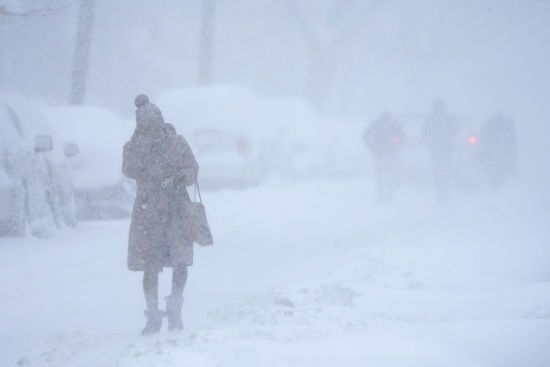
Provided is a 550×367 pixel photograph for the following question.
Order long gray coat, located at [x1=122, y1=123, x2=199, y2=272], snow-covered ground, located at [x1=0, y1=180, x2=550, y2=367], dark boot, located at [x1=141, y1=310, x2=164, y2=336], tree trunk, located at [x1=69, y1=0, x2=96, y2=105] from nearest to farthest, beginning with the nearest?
snow-covered ground, located at [x1=0, y1=180, x2=550, y2=367] < long gray coat, located at [x1=122, y1=123, x2=199, y2=272] < dark boot, located at [x1=141, y1=310, x2=164, y2=336] < tree trunk, located at [x1=69, y1=0, x2=96, y2=105]

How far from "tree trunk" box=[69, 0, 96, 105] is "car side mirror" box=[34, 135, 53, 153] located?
7.02m

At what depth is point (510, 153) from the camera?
17.9m

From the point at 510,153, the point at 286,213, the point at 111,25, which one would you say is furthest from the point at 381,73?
the point at 286,213

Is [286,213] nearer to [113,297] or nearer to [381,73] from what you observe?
[113,297]

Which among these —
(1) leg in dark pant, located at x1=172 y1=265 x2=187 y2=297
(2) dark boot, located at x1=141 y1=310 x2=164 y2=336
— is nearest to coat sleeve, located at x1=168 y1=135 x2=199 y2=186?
(1) leg in dark pant, located at x1=172 y1=265 x2=187 y2=297

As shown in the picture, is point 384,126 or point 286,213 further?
point 384,126

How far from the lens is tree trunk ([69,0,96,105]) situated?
16312 millimetres

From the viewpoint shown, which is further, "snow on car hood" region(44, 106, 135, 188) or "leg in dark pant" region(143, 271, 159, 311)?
"snow on car hood" region(44, 106, 135, 188)

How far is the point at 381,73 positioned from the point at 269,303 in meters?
53.6

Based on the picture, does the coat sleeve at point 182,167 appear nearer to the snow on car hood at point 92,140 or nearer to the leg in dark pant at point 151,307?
the leg in dark pant at point 151,307

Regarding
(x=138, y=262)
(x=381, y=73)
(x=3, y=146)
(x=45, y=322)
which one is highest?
(x=381, y=73)

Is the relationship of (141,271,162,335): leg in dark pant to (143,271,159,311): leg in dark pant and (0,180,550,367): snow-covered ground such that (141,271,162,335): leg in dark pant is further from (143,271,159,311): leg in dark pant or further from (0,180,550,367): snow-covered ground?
(0,180,550,367): snow-covered ground

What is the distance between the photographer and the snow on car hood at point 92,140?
10.9m

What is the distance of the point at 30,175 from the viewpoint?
895 centimetres
